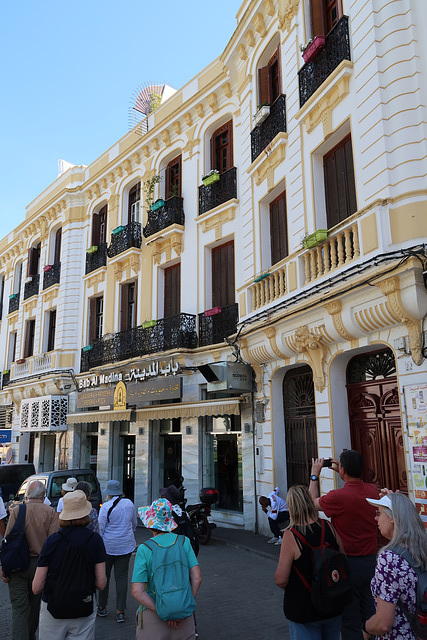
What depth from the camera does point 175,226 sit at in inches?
609

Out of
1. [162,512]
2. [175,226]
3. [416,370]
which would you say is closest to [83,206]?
[175,226]

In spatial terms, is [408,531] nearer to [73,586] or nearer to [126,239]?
[73,586]

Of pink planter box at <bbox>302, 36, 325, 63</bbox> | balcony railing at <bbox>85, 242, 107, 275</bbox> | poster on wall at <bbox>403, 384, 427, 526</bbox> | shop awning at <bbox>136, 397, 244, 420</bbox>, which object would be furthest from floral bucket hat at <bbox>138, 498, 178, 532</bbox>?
balcony railing at <bbox>85, 242, 107, 275</bbox>

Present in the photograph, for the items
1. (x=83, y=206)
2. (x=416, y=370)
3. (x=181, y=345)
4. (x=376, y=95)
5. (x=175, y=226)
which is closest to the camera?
(x=416, y=370)

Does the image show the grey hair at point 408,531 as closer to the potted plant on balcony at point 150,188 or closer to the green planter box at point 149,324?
the green planter box at point 149,324

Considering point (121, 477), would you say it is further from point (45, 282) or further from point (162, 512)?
point (162, 512)

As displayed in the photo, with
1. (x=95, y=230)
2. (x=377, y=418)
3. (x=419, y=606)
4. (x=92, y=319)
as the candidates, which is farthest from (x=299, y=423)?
(x=95, y=230)

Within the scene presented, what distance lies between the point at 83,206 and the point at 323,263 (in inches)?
599

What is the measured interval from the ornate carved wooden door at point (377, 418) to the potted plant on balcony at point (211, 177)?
24.3ft

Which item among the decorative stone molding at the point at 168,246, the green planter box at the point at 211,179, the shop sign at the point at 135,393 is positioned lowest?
the shop sign at the point at 135,393

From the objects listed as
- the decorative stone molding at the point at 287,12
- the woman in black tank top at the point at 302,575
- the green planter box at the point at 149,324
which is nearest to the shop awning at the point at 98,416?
the green planter box at the point at 149,324

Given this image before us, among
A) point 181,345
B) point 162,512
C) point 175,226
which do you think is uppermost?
point 175,226

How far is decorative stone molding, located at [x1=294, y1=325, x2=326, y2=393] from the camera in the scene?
9328 mm

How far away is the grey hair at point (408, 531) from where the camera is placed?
3002mm
